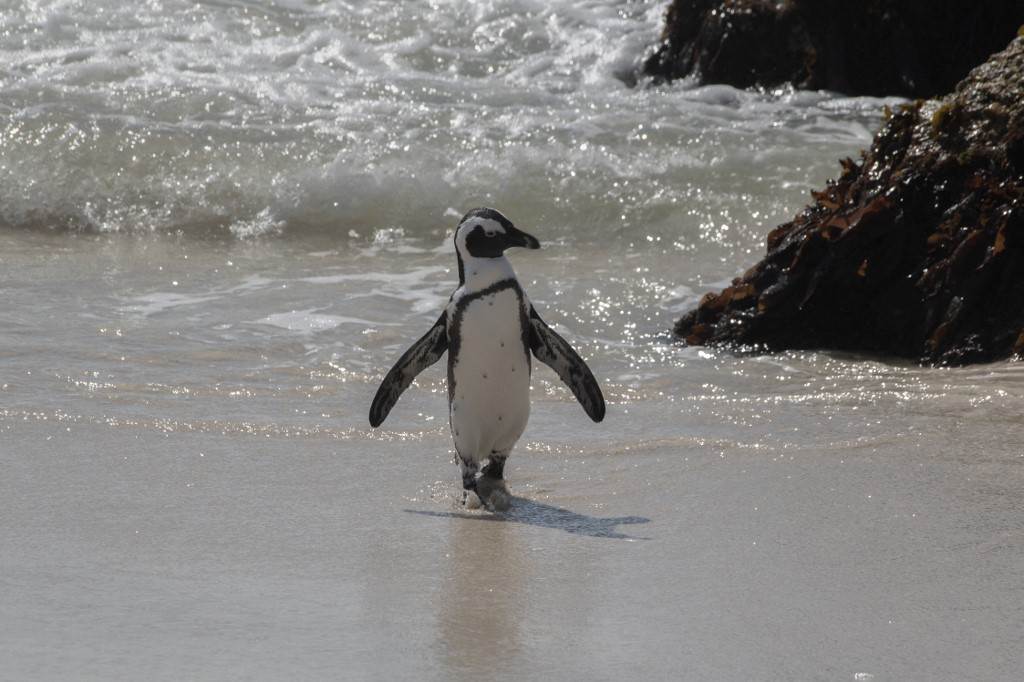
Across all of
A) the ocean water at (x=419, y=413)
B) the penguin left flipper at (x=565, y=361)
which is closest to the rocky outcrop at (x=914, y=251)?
the ocean water at (x=419, y=413)

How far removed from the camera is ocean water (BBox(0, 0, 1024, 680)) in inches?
119

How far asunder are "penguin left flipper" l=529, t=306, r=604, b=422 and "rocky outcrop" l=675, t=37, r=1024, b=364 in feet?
6.41

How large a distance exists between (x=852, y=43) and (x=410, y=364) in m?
8.26

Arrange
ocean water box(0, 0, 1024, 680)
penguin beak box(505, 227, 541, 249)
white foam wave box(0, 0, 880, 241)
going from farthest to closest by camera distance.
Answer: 1. white foam wave box(0, 0, 880, 241)
2. penguin beak box(505, 227, 541, 249)
3. ocean water box(0, 0, 1024, 680)

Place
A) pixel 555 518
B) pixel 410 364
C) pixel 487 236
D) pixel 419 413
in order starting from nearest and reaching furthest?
pixel 555 518, pixel 487 236, pixel 410 364, pixel 419 413

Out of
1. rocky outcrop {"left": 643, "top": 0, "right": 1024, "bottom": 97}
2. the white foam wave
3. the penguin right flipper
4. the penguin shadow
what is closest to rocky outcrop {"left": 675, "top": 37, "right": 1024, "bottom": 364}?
the penguin right flipper

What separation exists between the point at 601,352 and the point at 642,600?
3238 mm

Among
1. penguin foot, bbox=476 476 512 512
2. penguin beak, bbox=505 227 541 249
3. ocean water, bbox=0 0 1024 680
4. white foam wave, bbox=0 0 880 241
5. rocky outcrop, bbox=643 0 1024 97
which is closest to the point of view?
ocean water, bbox=0 0 1024 680

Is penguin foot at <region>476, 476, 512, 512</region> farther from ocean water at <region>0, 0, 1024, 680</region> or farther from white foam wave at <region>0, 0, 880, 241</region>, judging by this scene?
white foam wave at <region>0, 0, 880, 241</region>

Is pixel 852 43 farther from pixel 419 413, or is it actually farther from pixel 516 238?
pixel 516 238

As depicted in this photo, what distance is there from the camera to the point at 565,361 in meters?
4.55

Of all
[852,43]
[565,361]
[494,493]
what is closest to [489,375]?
→ [565,361]

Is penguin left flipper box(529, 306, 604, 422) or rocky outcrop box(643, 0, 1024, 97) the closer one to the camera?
penguin left flipper box(529, 306, 604, 422)

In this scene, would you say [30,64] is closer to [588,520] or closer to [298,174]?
[298,174]
